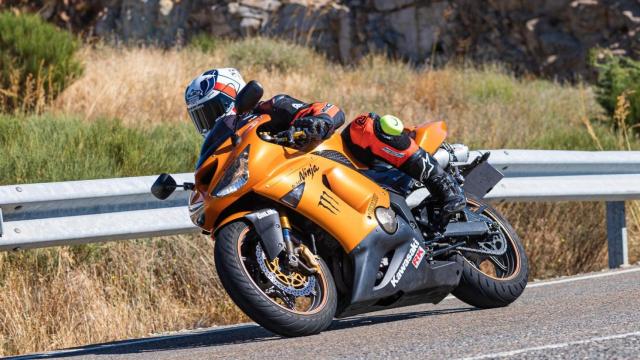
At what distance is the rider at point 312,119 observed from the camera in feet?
21.8

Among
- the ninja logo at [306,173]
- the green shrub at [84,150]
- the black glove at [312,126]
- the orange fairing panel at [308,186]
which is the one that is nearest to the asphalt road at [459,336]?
the orange fairing panel at [308,186]

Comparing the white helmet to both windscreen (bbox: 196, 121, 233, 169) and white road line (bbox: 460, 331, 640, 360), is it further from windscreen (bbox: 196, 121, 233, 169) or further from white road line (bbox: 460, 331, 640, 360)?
white road line (bbox: 460, 331, 640, 360)

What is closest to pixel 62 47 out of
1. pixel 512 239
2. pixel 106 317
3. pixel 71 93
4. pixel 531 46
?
pixel 71 93

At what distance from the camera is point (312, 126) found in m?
6.48

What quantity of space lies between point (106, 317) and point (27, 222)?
134cm

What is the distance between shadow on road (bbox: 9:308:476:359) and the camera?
6.48 m

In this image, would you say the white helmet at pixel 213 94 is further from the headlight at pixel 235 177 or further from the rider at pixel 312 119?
the headlight at pixel 235 177

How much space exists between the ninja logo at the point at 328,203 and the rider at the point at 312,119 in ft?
1.01

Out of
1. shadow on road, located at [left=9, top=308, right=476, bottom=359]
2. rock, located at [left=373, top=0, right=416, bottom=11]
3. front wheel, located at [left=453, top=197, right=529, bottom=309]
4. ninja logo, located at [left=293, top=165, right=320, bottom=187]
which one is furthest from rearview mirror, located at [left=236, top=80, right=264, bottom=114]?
rock, located at [left=373, top=0, right=416, bottom=11]

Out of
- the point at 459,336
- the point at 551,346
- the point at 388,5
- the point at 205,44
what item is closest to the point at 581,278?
the point at 459,336

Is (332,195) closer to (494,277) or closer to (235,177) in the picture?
(235,177)

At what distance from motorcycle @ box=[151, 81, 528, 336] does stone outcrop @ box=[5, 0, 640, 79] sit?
1710 cm

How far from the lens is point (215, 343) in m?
6.56

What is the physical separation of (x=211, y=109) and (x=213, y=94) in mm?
94
